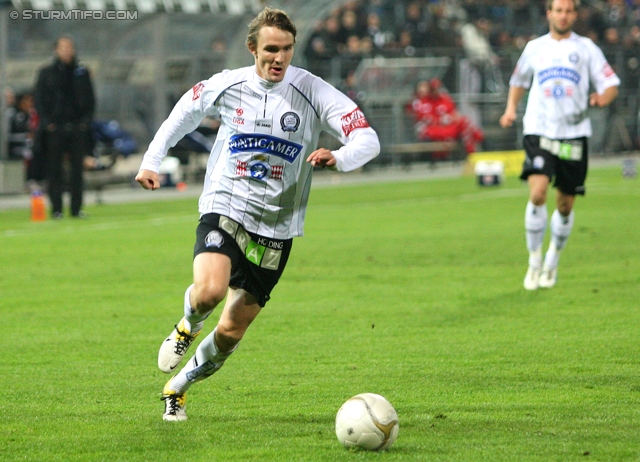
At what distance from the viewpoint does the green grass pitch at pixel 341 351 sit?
549 centimetres

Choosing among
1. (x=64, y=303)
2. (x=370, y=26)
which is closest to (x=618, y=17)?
(x=370, y=26)

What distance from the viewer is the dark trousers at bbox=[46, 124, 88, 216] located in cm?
1764

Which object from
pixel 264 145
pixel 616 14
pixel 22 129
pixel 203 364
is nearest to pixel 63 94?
pixel 22 129

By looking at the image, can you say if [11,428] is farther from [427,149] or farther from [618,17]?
[618,17]

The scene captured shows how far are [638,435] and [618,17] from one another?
33591 millimetres

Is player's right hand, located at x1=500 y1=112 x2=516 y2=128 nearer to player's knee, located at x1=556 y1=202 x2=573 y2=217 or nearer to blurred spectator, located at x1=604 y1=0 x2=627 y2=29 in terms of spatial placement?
player's knee, located at x1=556 y1=202 x2=573 y2=217

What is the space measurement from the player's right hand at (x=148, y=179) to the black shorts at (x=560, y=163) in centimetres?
536

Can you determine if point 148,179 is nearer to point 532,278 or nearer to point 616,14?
point 532,278

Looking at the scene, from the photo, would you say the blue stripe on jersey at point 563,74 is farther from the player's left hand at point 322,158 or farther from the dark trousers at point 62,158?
the dark trousers at point 62,158

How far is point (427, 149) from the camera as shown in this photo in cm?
2844

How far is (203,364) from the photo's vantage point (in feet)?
19.5

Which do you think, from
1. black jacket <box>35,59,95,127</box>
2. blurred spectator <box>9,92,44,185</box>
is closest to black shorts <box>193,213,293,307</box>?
black jacket <box>35,59,95,127</box>

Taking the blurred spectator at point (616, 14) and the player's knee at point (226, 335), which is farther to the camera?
the blurred spectator at point (616, 14)

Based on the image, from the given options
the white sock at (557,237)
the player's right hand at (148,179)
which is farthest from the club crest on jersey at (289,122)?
the white sock at (557,237)
